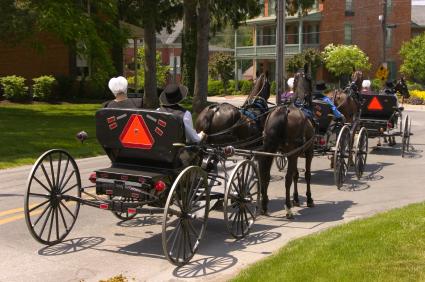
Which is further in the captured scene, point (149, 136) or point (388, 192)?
point (388, 192)

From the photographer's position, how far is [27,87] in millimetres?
34625

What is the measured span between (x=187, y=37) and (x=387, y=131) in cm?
2675

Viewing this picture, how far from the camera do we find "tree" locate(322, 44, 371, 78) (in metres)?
58.6

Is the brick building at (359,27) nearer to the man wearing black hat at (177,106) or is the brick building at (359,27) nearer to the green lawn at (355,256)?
the green lawn at (355,256)

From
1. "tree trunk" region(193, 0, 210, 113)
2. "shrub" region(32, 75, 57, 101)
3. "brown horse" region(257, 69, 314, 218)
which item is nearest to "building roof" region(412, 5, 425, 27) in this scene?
"tree trunk" region(193, 0, 210, 113)

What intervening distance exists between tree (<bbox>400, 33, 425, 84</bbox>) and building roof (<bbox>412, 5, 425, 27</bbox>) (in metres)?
9.28

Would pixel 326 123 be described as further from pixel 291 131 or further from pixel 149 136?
pixel 149 136

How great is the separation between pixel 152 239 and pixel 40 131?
14.1 m

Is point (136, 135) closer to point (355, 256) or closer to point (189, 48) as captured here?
point (355, 256)

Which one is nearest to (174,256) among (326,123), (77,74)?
(326,123)

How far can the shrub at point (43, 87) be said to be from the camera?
114 feet

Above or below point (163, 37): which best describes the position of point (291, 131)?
below

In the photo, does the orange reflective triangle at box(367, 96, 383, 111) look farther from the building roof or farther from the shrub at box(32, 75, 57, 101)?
the building roof

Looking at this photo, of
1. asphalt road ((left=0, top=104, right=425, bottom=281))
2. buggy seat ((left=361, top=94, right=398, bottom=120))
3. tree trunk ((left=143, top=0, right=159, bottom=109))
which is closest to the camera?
asphalt road ((left=0, top=104, right=425, bottom=281))
